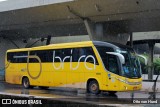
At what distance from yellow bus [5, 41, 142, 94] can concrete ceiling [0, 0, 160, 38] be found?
6596 millimetres

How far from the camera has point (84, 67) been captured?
2061 cm

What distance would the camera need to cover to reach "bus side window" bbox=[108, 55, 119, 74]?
62.6ft

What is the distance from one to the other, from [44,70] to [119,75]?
6603mm

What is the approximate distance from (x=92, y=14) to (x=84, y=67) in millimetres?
10765

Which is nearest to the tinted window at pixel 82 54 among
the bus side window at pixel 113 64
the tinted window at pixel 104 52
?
the tinted window at pixel 104 52

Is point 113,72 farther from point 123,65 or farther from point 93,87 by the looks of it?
point 93,87

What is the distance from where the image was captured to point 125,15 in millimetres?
29188

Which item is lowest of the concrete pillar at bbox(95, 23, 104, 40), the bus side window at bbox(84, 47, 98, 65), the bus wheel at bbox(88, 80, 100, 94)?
the bus wheel at bbox(88, 80, 100, 94)

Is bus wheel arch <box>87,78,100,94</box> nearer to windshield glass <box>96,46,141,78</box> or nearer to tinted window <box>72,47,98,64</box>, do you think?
tinted window <box>72,47,98,64</box>

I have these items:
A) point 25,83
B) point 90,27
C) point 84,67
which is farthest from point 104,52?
point 90,27

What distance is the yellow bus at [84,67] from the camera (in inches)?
752

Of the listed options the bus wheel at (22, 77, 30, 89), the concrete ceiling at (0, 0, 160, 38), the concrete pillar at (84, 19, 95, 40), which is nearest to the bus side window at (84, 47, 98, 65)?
the bus wheel at (22, 77, 30, 89)

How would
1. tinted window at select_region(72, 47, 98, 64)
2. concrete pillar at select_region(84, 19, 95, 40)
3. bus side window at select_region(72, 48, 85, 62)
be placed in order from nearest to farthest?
1. tinted window at select_region(72, 47, 98, 64)
2. bus side window at select_region(72, 48, 85, 62)
3. concrete pillar at select_region(84, 19, 95, 40)

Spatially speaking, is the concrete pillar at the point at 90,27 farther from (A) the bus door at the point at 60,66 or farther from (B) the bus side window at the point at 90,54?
(B) the bus side window at the point at 90,54
